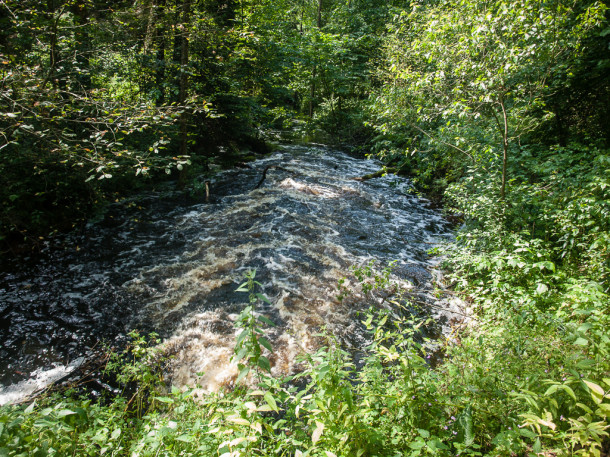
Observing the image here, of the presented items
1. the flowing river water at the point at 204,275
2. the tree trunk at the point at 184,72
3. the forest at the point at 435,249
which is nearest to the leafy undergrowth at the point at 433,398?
the forest at the point at 435,249

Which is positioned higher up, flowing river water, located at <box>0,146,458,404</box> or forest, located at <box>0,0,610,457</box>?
forest, located at <box>0,0,610,457</box>

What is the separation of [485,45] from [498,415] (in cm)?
520

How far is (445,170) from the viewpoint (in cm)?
1019

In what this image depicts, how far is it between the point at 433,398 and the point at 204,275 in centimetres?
473

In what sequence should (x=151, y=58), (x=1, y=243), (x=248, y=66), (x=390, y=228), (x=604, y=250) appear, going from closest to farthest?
(x=604, y=250)
(x=1, y=243)
(x=151, y=58)
(x=390, y=228)
(x=248, y=66)

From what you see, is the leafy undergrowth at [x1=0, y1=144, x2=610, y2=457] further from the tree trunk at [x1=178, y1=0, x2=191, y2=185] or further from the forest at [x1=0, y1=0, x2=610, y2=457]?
the tree trunk at [x1=178, y1=0, x2=191, y2=185]

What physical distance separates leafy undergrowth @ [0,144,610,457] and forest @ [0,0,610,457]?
0.8 inches

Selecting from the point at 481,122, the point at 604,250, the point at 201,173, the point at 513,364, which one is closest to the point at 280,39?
the point at 201,173

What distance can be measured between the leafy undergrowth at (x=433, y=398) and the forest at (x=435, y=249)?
0.02 metres

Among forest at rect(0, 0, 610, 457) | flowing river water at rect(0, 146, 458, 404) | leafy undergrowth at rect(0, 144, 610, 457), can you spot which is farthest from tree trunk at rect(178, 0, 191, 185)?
leafy undergrowth at rect(0, 144, 610, 457)

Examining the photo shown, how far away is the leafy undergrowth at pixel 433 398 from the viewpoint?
5.74 ft

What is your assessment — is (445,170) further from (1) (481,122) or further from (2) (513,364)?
(2) (513,364)

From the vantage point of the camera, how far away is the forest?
1.89m

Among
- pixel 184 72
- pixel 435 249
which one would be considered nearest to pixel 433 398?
pixel 435 249
